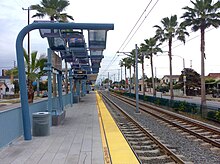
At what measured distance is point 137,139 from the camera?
11953mm

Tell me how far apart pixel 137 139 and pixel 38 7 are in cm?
2047

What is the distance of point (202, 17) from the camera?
28.9 meters

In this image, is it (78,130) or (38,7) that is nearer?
(78,130)

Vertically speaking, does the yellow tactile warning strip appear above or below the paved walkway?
below

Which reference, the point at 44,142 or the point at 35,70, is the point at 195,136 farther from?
the point at 35,70

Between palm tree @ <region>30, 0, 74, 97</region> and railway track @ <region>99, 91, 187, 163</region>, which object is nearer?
railway track @ <region>99, 91, 187, 163</region>

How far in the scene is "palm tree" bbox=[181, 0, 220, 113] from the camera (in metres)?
28.2

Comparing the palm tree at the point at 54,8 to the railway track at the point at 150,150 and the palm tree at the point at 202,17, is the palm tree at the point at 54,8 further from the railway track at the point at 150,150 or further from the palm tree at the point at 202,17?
the railway track at the point at 150,150

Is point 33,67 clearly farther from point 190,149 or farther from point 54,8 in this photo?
point 190,149

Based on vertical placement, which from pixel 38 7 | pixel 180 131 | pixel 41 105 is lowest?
pixel 180 131

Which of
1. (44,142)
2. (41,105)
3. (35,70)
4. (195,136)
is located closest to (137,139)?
(195,136)

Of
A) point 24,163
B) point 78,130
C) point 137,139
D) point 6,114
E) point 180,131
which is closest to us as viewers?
point 24,163

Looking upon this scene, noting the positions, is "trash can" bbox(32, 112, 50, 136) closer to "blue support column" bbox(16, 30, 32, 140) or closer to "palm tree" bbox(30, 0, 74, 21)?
"blue support column" bbox(16, 30, 32, 140)

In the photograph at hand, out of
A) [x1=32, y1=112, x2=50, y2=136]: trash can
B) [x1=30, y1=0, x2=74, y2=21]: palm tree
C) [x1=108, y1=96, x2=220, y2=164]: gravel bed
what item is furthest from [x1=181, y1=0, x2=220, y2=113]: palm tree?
[x1=32, y1=112, x2=50, y2=136]: trash can
